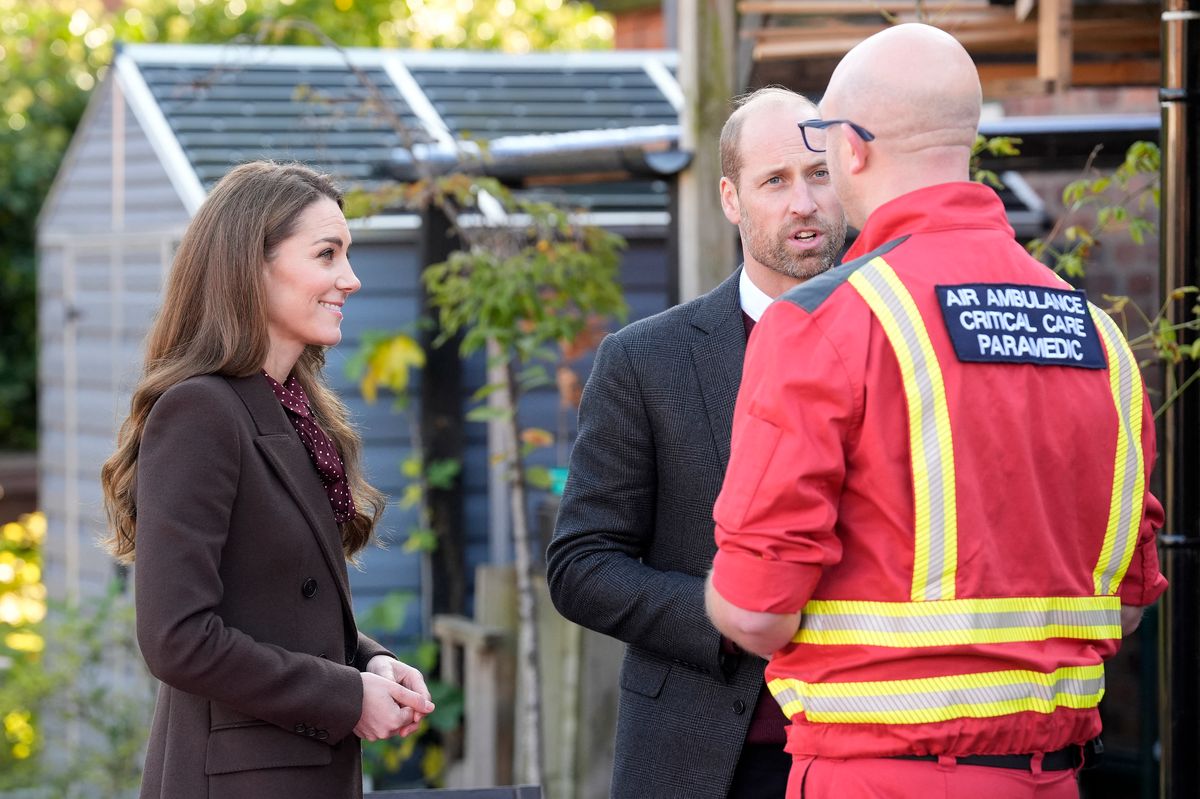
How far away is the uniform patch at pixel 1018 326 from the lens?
1.88 m

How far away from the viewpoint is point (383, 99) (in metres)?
6.52

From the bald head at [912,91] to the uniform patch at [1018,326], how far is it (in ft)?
0.71

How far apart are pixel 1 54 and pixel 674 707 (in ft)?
50.6

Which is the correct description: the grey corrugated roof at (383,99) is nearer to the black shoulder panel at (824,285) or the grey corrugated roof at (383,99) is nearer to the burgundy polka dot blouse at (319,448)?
the burgundy polka dot blouse at (319,448)

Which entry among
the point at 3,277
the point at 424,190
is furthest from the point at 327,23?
the point at 424,190

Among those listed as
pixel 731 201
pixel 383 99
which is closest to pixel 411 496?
pixel 383 99

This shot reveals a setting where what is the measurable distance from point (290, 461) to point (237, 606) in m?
0.25

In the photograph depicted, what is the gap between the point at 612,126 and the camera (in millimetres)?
7324

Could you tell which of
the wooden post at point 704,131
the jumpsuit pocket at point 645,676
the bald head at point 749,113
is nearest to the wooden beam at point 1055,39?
the wooden post at point 704,131

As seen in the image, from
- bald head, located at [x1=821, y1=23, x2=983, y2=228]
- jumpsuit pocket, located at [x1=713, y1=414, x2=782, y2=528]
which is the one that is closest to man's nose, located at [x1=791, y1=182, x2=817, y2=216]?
bald head, located at [x1=821, y1=23, x2=983, y2=228]

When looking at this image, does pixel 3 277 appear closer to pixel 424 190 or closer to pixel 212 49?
pixel 212 49

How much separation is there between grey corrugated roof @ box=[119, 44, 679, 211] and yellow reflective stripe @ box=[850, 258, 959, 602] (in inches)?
185

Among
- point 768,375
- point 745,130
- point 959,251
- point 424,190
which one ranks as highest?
point 424,190

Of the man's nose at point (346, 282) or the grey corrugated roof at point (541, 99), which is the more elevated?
the grey corrugated roof at point (541, 99)
